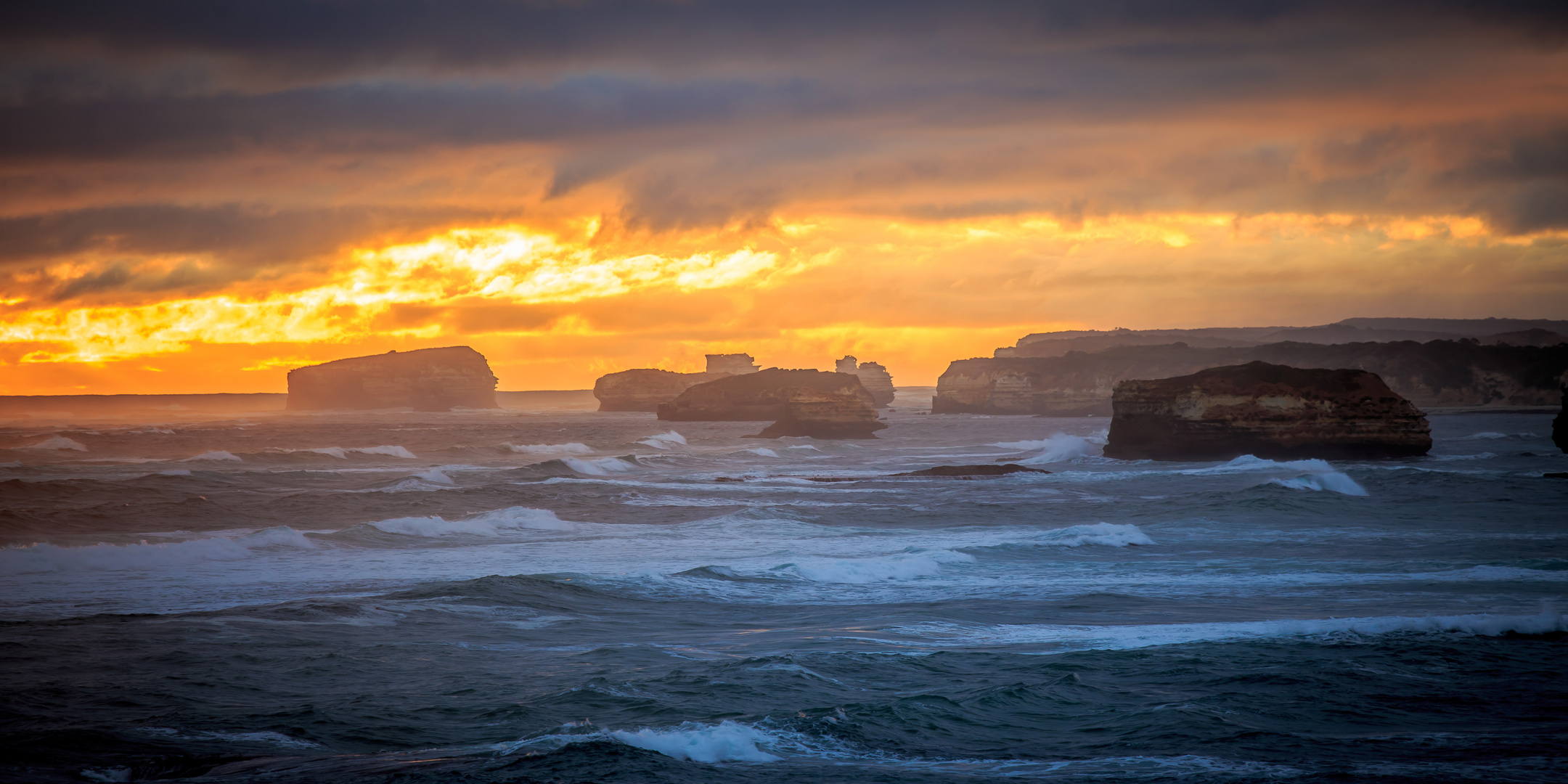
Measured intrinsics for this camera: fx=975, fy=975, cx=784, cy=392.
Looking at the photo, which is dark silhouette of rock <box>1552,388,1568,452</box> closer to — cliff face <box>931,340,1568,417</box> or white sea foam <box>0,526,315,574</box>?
cliff face <box>931,340,1568,417</box>

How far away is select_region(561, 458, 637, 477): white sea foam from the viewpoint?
130ft

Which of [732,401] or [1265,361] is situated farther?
[732,401]

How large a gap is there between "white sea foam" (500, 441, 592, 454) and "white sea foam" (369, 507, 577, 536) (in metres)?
28.7

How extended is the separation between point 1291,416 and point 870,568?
28897 millimetres

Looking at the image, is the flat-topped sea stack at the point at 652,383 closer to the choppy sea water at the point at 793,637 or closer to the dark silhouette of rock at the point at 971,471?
the dark silhouette of rock at the point at 971,471

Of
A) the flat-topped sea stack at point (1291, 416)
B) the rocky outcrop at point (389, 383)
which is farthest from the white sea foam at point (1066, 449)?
the rocky outcrop at point (389, 383)

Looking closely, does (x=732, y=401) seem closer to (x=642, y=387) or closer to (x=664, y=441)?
(x=664, y=441)

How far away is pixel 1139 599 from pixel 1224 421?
28.8 meters

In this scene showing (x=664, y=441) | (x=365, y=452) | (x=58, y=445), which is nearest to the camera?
(x=365, y=452)

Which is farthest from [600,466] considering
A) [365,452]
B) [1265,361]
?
[1265,361]

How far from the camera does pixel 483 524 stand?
23828mm

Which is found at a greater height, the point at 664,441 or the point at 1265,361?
the point at 1265,361

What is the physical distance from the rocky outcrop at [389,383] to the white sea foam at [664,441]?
84692mm

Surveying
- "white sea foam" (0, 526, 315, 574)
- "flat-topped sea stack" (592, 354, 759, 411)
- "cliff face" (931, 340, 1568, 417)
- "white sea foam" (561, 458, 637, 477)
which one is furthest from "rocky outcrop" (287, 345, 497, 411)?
"white sea foam" (0, 526, 315, 574)
